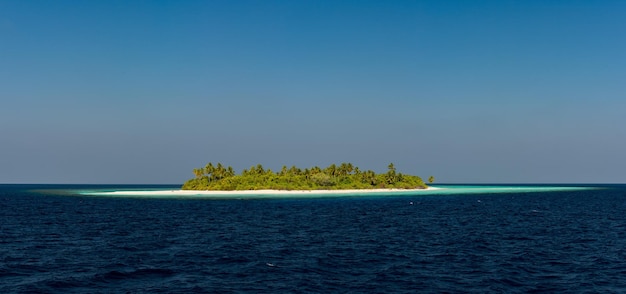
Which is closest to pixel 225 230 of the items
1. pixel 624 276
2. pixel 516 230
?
pixel 516 230

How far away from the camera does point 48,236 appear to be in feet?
190

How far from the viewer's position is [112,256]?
4272 centimetres

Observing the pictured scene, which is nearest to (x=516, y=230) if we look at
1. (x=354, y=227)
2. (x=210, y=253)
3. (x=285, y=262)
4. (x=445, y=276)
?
(x=354, y=227)

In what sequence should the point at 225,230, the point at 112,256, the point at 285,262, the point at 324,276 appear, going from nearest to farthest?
1. the point at 324,276
2. the point at 285,262
3. the point at 112,256
4. the point at 225,230

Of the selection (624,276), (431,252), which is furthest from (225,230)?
(624,276)

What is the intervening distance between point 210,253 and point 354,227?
91.1ft

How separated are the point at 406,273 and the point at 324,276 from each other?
6606 millimetres

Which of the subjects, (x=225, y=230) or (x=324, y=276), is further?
(x=225, y=230)

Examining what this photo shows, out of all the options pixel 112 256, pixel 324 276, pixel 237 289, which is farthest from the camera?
pixel 112 256

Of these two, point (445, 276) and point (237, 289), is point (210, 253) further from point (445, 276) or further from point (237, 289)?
point (445, 276)

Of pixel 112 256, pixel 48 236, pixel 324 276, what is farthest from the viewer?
pixel 48 236

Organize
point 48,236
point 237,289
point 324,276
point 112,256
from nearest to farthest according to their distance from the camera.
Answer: point 237,289 → point 324,276 → point 112,256 → point 48,236

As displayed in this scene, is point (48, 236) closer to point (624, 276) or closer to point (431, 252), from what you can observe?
point (431, 252)

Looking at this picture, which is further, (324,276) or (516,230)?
(516,230)
